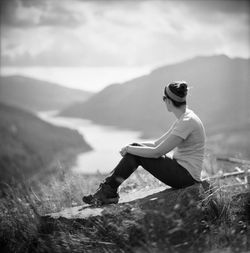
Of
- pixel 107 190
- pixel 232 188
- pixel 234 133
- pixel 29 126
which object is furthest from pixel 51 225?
pixel 29 126

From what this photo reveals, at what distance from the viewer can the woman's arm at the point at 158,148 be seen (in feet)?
14.7

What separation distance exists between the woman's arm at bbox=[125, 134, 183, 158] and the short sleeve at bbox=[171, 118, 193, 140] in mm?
51

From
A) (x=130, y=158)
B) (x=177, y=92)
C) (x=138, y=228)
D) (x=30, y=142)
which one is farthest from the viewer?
(x=30, y=142)

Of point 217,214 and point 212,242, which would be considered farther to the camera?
point 217,214

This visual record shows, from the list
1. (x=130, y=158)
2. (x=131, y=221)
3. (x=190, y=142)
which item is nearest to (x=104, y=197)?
(x=130, y=158)

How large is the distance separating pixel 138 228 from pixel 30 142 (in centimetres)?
12996

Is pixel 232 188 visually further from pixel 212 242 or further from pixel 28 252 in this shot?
pixel 28 252

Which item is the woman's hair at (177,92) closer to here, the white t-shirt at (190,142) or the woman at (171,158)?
the woman at (171,158)

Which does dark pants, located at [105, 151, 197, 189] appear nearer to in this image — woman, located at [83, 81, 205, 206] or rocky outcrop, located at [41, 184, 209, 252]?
woman, located at [83, 81, 205, 206]

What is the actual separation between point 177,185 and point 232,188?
122cm

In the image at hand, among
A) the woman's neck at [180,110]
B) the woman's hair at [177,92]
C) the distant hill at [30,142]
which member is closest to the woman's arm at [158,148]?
the woman's neck at [180,110]

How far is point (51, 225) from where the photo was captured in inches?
176

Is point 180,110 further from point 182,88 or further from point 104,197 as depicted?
point 104,197

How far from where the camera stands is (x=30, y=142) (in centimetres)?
12962
